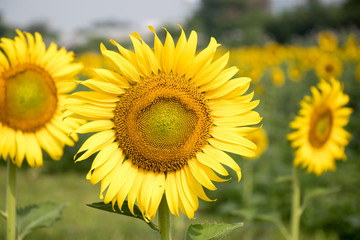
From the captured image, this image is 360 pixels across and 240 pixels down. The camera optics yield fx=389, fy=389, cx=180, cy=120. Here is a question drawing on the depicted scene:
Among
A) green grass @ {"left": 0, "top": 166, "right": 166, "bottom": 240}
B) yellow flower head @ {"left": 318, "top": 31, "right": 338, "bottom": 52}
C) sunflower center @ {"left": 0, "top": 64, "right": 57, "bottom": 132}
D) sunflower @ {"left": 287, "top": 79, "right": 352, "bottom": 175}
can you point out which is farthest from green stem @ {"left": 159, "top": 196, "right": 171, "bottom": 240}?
yellow flower head @ {"left": 318, "top": 31, "right": 338, "bottom": 52}

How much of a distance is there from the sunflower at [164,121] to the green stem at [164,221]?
0.14 ft

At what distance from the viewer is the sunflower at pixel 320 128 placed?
93.2 inches

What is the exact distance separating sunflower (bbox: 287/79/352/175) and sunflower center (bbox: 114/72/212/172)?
1.19 meters

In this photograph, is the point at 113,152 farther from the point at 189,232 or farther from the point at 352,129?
the point at 352,129

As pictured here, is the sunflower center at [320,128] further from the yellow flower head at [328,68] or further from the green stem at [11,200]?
the yellow flower head at [328,68]

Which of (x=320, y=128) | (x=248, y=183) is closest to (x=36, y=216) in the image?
(x=320, y=128)

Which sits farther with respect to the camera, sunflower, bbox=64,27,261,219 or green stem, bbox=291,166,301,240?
green stem, bbox=291,166,301,240

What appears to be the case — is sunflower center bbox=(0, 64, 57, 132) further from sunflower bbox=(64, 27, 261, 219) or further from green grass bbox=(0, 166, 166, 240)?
green grass bbox=(0, 166, 166, 240)

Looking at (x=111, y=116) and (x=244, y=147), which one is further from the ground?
(x=111, y=116)

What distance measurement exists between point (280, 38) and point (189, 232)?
2587cm

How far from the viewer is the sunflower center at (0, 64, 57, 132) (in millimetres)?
1615

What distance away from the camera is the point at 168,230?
3.96ft

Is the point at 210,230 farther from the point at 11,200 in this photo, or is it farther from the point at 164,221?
the point at 11,200

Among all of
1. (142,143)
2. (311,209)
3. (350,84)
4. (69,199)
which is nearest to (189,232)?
(142,143)
